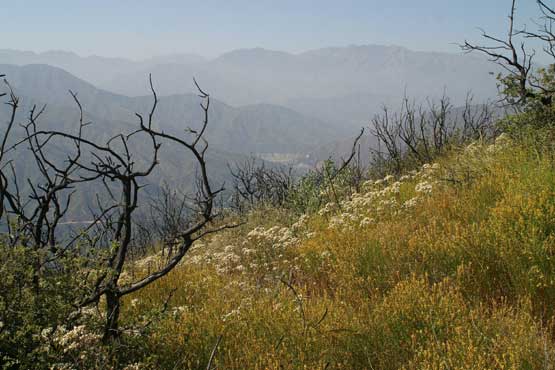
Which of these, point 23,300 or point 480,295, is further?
point 480,295

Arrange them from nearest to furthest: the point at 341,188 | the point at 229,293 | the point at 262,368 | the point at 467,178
A: the point at 262,368, the point at 229,293, the point at 467,178, the point at 341,188

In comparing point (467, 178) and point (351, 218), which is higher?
point (467, 178)

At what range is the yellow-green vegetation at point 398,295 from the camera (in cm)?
299

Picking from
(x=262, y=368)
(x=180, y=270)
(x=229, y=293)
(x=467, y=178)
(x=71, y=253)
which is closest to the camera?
(x=262, y=368)

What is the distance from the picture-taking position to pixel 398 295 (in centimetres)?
353

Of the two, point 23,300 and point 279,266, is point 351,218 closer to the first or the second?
point 279,266

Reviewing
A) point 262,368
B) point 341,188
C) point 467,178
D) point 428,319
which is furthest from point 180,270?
point 341,188

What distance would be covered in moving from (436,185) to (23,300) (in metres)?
5.46

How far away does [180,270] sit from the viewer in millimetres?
5793

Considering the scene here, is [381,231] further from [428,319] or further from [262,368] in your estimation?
[262,368]

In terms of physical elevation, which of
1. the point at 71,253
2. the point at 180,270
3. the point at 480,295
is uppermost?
the point at 71,253

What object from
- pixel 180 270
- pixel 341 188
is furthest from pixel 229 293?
pixel 341 188

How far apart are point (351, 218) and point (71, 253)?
3.49 m

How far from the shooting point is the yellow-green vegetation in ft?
9.81
